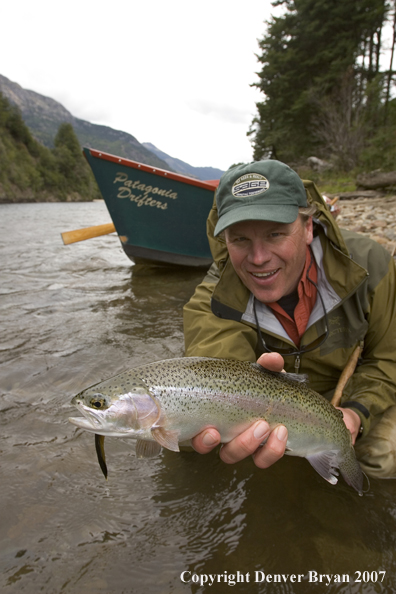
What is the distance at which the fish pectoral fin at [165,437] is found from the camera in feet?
5.52

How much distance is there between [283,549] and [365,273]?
64.5 inches

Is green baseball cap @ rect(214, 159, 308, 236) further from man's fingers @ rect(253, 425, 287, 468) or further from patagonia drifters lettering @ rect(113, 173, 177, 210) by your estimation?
patagonia drifters lettering @ rect(113, 173, 177, 210)

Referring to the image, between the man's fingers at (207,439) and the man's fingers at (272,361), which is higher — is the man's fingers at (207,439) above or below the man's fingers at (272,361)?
below

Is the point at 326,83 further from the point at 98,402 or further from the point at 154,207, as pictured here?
the point at 98,402

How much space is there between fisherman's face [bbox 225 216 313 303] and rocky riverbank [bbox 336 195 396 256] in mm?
5360

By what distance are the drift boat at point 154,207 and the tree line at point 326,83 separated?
1408 cm

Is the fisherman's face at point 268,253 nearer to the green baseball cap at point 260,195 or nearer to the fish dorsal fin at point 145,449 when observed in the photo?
the green baseball cap at point 260,195

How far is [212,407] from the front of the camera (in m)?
1.79

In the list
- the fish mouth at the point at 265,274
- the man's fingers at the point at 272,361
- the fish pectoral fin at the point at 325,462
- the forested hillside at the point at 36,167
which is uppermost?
the forested hillside at the point at 36,167

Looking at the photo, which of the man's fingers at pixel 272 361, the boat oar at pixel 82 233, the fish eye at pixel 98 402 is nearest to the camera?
the fish eye at pixel 98 402

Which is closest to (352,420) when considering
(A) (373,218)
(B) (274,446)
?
(B) (274,446)

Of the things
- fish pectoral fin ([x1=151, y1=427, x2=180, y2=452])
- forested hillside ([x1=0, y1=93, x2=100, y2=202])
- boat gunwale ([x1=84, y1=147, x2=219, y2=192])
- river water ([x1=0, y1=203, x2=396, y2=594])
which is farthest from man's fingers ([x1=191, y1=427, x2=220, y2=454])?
forested hillside ([x1=0, y1=93, x2=100, y2=202])

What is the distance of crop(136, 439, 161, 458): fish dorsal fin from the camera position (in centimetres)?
176

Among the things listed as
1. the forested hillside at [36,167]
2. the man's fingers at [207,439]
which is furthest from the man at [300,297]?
the forested hillside at [36,167]
